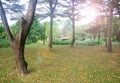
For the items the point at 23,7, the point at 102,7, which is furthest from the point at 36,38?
the point at 102,7

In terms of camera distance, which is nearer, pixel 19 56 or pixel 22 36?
pixel 22 36

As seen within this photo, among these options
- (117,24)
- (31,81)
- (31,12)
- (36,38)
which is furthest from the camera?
(36,38)

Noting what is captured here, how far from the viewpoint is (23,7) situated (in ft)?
74.8

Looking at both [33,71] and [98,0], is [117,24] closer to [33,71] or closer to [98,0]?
[98,0]

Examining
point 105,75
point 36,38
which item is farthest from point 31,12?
Answer: point 36,38

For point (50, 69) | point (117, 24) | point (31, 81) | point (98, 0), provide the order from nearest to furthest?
point (31, 81)
point (50, 69)
point (98, 0)
point (117, 24)

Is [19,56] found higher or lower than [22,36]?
lower

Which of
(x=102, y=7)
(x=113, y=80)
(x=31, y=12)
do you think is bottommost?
(x=113, y=80)

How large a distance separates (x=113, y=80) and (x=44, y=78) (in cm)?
314

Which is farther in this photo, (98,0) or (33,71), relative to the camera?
(98,0)

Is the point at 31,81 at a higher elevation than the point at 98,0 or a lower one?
lower

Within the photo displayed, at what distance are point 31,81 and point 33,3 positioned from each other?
3.67 meters

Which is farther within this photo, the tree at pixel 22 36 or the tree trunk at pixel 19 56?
the tree trunk at pixel 19 56

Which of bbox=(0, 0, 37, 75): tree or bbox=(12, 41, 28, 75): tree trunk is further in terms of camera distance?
bbox=(12, 41, 28, 75): tree trunk
